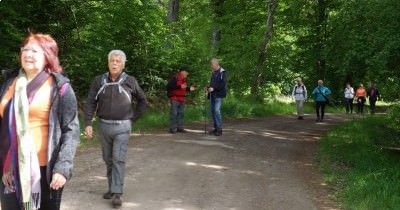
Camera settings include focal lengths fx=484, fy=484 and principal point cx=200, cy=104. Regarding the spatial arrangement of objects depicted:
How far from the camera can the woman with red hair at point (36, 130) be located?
11.0 ft

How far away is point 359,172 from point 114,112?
522 cm

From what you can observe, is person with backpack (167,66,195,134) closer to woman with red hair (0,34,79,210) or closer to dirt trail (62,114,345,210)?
dirt trail (62,114,345,210)

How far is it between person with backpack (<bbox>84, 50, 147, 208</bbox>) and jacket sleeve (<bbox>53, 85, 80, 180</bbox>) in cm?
274

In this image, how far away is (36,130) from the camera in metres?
3.44

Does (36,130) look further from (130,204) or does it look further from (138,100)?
(130,204)

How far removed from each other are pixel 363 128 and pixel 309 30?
57.5 ft

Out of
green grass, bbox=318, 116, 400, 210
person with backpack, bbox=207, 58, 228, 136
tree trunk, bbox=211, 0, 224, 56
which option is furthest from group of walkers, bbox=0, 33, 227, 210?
tree trunk, bbox=211, 0, 224, 56

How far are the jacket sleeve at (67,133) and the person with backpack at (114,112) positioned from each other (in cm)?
274

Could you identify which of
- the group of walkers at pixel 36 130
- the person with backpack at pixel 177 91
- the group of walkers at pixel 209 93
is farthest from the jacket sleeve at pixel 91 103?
the person with backpack at pixel 177 91

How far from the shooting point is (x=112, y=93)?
6.36 m

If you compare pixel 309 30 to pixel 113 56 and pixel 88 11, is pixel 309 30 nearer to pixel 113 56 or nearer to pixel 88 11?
pixel 88 11

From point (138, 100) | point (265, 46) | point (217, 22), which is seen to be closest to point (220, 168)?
point (138, 100)

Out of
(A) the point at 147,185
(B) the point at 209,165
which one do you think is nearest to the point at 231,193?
(A) the point at 147,185

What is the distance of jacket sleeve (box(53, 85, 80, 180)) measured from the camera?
3.48 metres
